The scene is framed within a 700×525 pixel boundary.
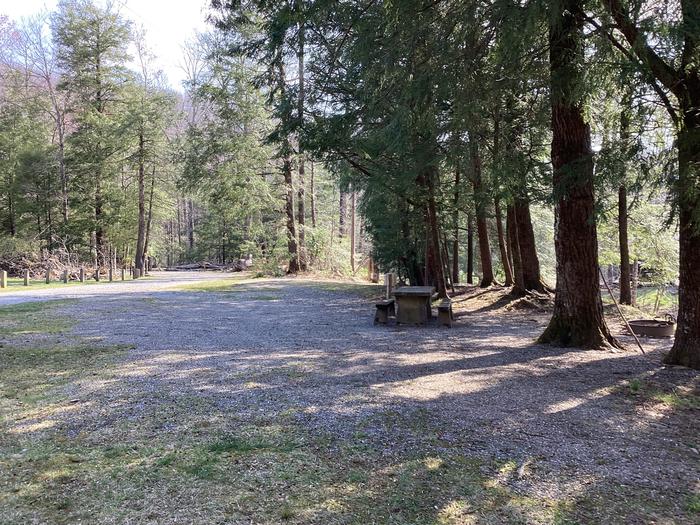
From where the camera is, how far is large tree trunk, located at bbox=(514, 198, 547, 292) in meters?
11.5

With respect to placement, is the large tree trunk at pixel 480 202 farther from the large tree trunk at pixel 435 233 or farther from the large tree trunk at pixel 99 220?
the large tree trunk at pixel 99 220

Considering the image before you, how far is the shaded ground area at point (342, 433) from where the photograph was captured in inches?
98.2

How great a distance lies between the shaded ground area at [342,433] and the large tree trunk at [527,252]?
16.8ft

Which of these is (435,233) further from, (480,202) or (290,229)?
(290,229)

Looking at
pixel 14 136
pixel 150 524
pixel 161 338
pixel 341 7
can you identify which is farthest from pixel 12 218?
pixel 150 524

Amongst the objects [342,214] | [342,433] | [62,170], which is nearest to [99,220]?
[62,170]

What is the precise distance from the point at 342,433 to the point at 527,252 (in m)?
9.29

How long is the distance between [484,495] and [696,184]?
3.36 meters

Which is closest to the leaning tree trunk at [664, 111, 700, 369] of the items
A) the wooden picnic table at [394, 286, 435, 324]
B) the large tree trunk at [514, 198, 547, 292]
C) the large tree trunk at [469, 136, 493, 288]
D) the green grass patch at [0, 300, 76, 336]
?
the large tree trunk at [469, 136, 493, 288]

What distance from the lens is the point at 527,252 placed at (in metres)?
11.6

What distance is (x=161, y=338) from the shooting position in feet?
24.2

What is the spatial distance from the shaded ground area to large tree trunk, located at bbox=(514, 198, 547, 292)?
5121 mm

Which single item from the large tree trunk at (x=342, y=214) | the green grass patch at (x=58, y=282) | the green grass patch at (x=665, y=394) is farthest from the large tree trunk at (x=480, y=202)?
the large tree trunk at (x=342, y=214)

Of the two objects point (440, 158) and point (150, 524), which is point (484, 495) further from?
point (440, 158)
